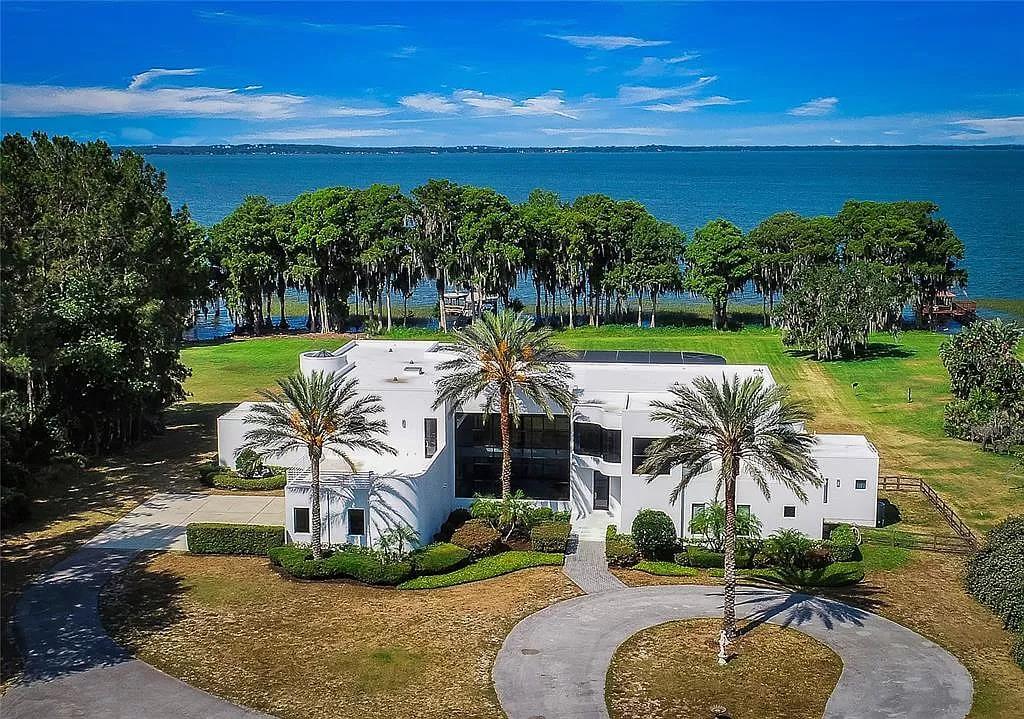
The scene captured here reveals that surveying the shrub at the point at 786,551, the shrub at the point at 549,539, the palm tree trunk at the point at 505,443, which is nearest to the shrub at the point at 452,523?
the palm tree trunk at the point at 505,443

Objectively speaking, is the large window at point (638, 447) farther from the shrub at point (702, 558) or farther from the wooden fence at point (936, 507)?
the wooden fence at point (936, 507)

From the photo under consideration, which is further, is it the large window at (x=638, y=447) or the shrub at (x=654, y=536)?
the large window at (x=638, y=447)

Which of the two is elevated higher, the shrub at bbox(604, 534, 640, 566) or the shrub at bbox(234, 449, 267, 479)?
the shrub at bbox(234, 449, 267, 479)

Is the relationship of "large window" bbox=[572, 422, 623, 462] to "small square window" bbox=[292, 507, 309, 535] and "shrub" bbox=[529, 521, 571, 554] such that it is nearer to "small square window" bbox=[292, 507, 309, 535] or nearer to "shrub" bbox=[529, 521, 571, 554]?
"shrub" bbox=[529, 521, 571, 554]

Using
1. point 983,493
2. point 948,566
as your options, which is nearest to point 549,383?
point 948,566

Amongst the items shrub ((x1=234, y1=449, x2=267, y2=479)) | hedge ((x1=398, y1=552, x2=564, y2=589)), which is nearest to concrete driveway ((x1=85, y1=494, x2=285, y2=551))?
shrub ((x1=234, y1=449, x2=267, y2=479))

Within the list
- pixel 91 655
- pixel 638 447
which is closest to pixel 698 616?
pixel 638 447

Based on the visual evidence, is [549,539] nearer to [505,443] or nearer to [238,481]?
[505,443]
